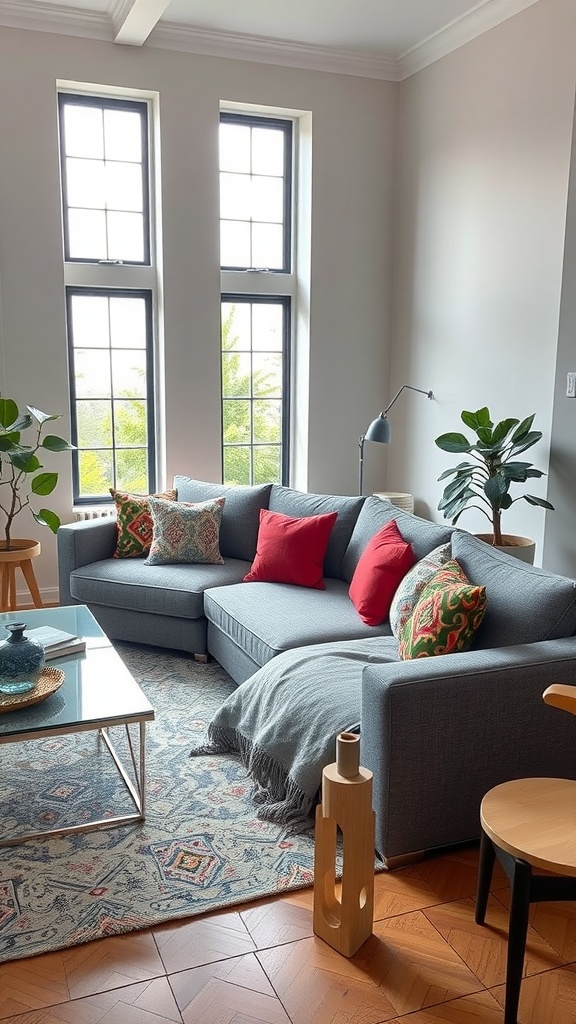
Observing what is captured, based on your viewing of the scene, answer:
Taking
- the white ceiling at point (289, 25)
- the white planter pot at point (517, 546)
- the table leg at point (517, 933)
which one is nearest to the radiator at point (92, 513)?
the white planter pot at point (517, 546)

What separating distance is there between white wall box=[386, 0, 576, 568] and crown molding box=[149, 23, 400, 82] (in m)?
0.24

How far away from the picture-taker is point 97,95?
4816 mm

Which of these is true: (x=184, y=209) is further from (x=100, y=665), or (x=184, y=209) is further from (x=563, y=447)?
(x=100, y=665)

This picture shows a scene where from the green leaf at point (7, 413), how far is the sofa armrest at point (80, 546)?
0.60 metres

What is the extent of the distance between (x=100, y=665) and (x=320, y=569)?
1.33m

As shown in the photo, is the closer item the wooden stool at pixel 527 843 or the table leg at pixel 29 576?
the wooden stool at pixel 527 843

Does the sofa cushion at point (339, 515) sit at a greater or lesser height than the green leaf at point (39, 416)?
lesser

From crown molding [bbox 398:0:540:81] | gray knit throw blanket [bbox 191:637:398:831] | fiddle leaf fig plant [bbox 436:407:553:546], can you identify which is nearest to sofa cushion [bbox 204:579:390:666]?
gray knit throw blanket [bbox 191:637:398:831]

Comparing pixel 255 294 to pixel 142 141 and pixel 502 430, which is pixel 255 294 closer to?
pixel 142 141

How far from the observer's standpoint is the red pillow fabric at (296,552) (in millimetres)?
3961

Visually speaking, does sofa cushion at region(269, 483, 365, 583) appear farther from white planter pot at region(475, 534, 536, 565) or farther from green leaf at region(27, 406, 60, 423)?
green leaf at region(27, 406, 60, 423)

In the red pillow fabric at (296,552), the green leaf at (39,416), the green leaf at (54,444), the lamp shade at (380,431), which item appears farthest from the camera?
the lamp shade at (380,431)

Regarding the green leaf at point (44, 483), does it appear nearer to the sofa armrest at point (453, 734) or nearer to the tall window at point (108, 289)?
the tall window at point (108, 289)

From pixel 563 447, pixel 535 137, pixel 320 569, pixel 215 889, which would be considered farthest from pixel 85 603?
pixel 535 137
